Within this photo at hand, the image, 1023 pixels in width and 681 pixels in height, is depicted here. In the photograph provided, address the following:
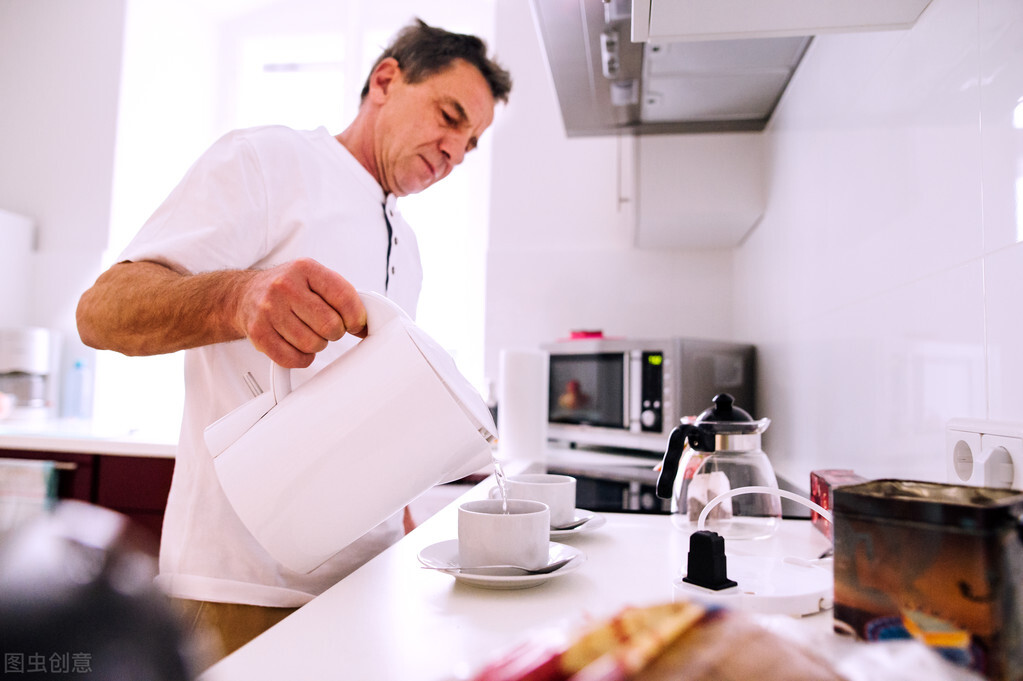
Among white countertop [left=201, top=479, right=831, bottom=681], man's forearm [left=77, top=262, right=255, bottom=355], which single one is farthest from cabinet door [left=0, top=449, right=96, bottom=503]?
white countertop [left=201, top=479, right=831, bottom=681]

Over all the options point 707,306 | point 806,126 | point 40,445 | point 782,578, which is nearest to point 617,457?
point 707,306

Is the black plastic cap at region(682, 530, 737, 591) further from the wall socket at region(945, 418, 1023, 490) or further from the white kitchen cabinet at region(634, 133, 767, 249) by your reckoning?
the white kitchen cabinet at region(634, 133, 767, 249)

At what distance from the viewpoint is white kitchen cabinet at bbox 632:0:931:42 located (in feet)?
2.40

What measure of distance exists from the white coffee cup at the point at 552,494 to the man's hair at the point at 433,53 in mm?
764

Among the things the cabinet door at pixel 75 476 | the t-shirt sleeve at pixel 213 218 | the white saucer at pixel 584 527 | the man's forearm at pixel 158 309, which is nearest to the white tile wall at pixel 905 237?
the white saucer at pixel 584 527

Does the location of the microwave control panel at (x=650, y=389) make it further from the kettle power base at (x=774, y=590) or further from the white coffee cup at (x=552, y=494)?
the kettle power base at (x=774, y=590)

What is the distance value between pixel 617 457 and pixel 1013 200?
4.26 feet

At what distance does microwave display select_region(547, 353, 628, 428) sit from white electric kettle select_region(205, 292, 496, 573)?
1222 mm

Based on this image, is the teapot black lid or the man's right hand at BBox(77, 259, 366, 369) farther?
the teapot black lid

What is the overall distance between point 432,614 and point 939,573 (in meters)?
0.35

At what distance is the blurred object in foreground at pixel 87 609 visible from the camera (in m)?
0.20

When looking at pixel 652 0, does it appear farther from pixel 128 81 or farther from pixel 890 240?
pixel 128 81

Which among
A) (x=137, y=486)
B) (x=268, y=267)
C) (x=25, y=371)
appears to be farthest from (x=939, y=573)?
(x=25, y=371)

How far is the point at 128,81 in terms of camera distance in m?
2.78
